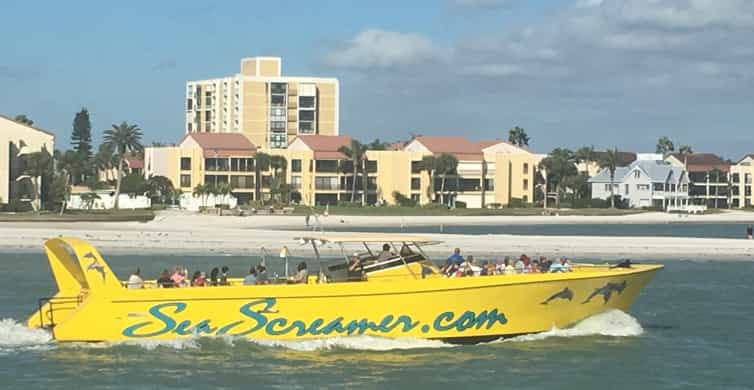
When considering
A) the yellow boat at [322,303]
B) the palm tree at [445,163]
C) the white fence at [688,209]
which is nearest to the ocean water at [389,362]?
the yellow boat at [322,303]

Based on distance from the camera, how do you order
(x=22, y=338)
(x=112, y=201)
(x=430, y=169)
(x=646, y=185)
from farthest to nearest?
(x=646, y=185), (x=430, y=169), (x=112, y=201), (x=22, y=338)

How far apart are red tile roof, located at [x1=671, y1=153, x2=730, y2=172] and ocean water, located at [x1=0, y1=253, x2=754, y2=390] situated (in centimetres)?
14469

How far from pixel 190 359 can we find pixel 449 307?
17.5 feet

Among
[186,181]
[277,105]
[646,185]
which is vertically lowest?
[186,181]

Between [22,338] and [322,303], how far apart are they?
650 centimetres

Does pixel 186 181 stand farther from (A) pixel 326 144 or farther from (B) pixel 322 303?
(B) pixel 322 303

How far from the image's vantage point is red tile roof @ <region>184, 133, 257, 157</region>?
13338cm

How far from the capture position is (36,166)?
93.0m

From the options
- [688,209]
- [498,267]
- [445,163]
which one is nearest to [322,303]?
[498,267]

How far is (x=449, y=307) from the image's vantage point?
2542 cm

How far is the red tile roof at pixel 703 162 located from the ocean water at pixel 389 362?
144686 mm

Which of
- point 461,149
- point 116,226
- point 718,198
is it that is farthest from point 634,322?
point 718,198

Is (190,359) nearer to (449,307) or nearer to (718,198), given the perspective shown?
(449,307)

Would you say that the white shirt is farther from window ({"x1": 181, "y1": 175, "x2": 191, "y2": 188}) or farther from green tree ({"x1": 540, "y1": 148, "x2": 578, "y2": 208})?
green tree ({"x1": 540, "y1": 148, "x2": 578, "y2": 208})
